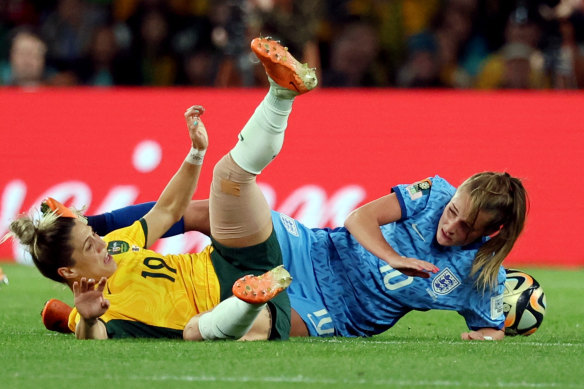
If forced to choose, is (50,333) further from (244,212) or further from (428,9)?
(428,9)

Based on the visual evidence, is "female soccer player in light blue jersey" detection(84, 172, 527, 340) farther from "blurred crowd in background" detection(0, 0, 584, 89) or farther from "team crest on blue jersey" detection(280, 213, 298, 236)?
"blurred crowd in background" detection(0, 0, 584, 89)

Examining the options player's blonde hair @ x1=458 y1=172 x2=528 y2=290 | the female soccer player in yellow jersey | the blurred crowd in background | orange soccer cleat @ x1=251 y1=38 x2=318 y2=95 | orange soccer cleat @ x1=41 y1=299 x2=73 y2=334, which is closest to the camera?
orange soccer cleat @ x1=251 y1=38 x2=318 y2=95

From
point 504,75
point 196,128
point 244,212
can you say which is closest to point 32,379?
point 244,212

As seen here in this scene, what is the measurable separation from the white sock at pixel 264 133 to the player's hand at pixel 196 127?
777mm

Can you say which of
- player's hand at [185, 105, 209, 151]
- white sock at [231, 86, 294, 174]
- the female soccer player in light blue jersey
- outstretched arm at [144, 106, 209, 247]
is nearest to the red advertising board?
outstretched arm at [144, 106, 209, 247]

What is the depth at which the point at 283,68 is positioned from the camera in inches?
197

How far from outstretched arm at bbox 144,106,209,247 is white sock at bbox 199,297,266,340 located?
943 mm

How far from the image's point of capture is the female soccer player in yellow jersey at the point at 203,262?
5113mm

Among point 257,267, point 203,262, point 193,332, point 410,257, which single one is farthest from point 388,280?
point 193,332

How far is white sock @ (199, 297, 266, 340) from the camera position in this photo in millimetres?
5078

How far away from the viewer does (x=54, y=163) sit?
10.5m

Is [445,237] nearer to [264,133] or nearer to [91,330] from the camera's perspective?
[264,133]

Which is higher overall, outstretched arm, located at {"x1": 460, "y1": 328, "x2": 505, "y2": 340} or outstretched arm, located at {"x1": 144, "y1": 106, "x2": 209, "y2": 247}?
outstretched arm, located at {"x1": 144, "y1": 106, "x2": 209, "y2": 247}

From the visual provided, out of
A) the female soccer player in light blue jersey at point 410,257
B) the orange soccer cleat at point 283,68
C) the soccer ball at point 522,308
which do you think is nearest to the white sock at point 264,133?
the orange soccer cleat at point 283,68
